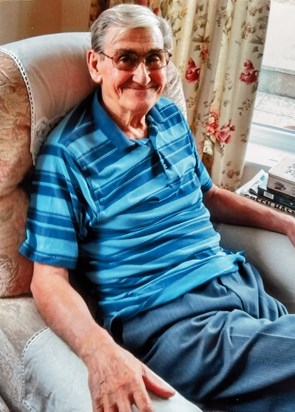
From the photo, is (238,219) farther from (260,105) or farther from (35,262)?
(260,105)

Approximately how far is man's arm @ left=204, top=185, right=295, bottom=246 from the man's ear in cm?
52

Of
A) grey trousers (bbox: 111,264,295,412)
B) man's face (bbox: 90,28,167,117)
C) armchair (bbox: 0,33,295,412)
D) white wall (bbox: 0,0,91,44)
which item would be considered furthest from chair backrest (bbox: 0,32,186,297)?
white wall (bbox: 0,0,91,44)

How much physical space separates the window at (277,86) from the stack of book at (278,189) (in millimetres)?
558

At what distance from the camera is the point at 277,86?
2.29 metres

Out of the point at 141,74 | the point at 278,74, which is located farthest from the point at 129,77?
the point at 278,74

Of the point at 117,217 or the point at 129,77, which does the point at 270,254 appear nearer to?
the point at 117,217

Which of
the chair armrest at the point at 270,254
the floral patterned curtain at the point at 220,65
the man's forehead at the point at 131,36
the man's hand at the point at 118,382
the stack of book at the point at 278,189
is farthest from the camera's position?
the floral patterned curtain at the point at 220,65

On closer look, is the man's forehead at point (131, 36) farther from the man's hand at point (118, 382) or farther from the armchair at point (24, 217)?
the man's hand at point (118, 382)

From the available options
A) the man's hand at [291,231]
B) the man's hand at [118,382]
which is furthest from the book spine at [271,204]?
the man's hand at [118,382]

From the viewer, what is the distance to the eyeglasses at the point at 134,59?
1283mm

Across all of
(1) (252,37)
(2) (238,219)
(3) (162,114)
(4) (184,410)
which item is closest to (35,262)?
(4) (184,410)

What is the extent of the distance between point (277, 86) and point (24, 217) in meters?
1.44

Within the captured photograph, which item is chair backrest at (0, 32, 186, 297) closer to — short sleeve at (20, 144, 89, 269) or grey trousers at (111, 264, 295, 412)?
short sleeve at (20, 144, 89, 269)

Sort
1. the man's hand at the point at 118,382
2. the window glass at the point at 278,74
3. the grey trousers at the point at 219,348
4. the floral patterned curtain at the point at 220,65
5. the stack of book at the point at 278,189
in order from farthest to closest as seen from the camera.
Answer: the window glass at the point at 278,74, the floral patterned curtain at the point at 220,65, the stack of book at the point at 278,189, the grey trousers at the point at 219,348, the man's hand at the point at 118,382
